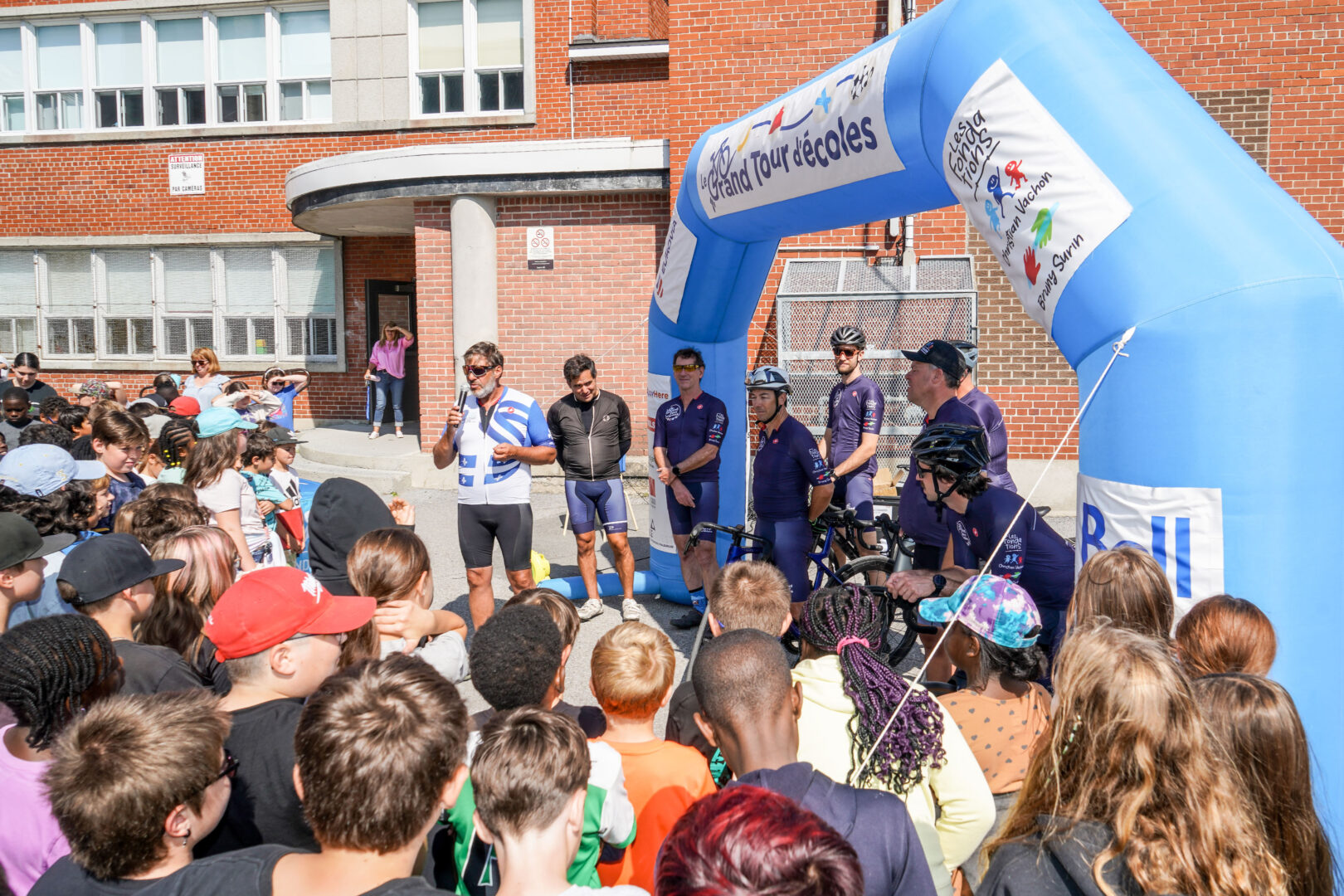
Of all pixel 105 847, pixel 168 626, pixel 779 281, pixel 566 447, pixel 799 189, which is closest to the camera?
pixel 105 847

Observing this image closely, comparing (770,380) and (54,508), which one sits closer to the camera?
(54,508)

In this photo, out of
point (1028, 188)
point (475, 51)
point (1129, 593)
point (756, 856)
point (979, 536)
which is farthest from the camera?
point (475, 51)

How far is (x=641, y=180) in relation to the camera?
11.8m

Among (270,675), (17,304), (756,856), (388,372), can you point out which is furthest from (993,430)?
(17,304)

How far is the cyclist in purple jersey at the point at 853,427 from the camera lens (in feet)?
23.2

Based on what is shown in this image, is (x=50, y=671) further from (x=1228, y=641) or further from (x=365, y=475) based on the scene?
(x=365, y=475)

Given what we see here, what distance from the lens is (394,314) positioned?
659 inches

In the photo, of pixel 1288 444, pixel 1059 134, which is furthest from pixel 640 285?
pixel 1288 444

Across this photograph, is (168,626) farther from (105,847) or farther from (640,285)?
(640,285)

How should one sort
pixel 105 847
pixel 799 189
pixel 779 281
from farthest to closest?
pixel 779 281 → pixel 799 189 → pixel 105 847

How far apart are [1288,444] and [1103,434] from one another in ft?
1.88

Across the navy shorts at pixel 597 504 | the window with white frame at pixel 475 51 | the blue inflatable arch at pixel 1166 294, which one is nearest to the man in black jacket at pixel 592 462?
the navy shorts at pixel 597 504

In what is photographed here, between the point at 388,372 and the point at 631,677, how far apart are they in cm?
1339

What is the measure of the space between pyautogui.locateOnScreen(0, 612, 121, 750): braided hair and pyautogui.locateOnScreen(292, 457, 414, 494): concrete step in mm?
9820
